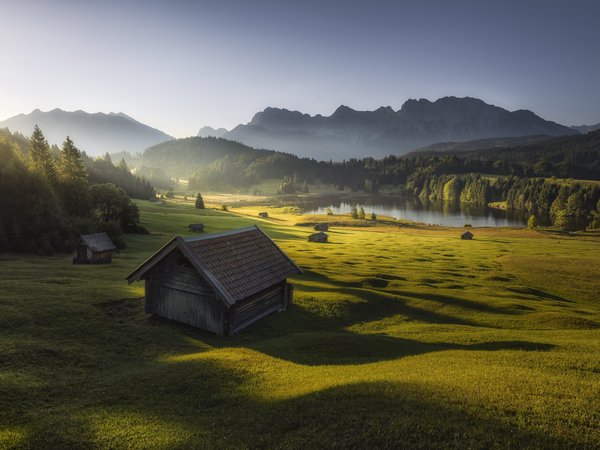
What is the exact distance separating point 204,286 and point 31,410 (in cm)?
1217

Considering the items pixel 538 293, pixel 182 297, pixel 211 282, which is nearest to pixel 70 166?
pixel 182 297

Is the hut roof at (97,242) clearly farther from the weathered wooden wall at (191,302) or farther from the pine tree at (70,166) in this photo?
the pine tree at (70,166)

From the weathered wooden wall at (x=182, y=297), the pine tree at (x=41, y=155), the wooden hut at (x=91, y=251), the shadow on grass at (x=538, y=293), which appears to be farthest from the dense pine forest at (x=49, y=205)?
the shadow on grass at (x=538, y=293)

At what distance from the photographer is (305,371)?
17141 millimetres

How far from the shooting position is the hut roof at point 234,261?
24.0m

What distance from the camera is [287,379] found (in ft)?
52.5

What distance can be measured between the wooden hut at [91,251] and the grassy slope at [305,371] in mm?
9184

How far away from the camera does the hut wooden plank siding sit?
24219 millimetres

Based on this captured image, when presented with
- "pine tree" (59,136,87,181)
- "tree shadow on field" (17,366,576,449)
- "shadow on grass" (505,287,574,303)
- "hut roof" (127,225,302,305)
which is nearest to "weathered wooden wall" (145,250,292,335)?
"hut roof" (127,225,302,305)

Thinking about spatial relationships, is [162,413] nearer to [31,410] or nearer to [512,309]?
[31,410]

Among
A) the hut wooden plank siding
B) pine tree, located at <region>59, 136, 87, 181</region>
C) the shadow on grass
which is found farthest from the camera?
pine tree, located at <region>59, 136, 87, 181</region>

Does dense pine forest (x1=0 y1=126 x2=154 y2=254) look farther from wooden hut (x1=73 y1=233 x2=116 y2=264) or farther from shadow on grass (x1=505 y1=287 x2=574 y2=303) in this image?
shadow on grass (x1=505 y1=287 x2=574 y2=303)

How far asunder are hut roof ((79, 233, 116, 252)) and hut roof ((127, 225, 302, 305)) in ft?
83.3

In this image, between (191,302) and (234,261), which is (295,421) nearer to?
(191,302)
